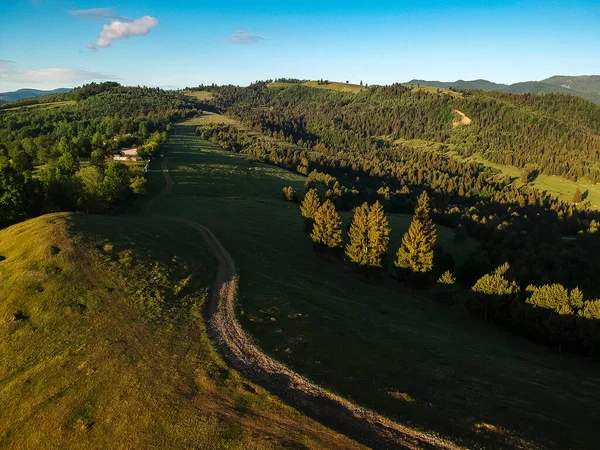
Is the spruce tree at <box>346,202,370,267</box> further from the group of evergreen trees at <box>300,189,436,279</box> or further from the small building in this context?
the small building

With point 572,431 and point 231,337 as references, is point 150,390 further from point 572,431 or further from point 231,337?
point 572,431

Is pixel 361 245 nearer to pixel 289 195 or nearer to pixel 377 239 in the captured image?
pixel 377 239

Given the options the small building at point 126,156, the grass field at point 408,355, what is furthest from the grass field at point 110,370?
the small building at point 126,156

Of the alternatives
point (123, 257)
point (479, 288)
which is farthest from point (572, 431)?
point (123, 257)

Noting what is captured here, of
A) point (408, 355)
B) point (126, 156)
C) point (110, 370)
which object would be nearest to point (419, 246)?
point (408, 355)

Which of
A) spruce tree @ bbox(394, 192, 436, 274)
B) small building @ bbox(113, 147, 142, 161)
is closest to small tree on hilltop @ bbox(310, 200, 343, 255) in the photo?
spruce tree @ bbox(394, 192, 436, 274)

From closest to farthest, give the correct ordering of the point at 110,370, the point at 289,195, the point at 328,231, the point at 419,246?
the point at 110,370
the point at 419,246
the point at 328,231
the point at 289,195
